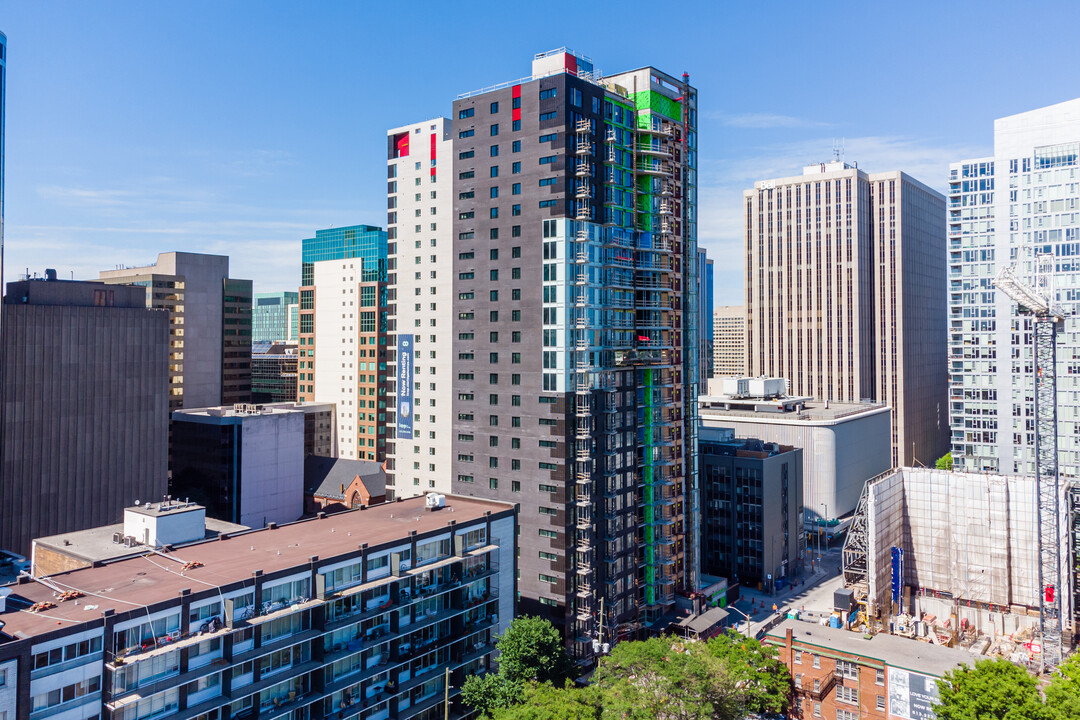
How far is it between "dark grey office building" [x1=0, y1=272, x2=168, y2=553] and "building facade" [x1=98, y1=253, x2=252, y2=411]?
41.4 metres

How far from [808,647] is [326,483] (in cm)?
10514

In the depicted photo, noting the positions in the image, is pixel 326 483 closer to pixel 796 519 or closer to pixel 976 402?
pixel 796 519

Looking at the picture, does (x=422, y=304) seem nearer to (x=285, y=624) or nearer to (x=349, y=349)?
(x=285, y=624)

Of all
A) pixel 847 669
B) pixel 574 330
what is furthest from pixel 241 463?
pixel 847 669

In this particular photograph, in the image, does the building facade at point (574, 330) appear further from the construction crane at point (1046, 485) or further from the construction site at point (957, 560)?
the construction crane at point (1046, 485)

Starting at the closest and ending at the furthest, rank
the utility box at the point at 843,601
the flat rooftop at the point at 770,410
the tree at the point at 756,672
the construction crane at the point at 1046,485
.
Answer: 1. the tree at the point at 756,672
2. the construction crane at the point at 1046,485
3. the utility box at the point at 843,601
4. the flat rooftop at the point at 770,410

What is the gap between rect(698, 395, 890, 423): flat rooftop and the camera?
175125 mm

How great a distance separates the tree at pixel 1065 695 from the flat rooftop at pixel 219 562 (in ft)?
180

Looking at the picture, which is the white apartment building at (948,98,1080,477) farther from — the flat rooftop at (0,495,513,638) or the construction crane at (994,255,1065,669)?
the flat rooftop at (0,495,513,638)

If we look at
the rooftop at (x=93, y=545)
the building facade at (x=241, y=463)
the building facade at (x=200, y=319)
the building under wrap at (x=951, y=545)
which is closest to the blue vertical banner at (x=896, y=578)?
the building under wrap at (x=951, y=545)

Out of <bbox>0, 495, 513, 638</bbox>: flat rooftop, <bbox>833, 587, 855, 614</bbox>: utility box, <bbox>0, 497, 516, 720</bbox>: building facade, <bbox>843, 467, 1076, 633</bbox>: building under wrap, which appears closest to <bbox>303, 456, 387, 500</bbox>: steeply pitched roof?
<bbox>0, 495, 513, 638</bbox>: flat rooftop

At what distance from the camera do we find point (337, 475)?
155 m

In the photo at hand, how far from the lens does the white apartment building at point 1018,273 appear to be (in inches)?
5256

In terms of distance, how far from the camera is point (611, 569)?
9975 centimetres
